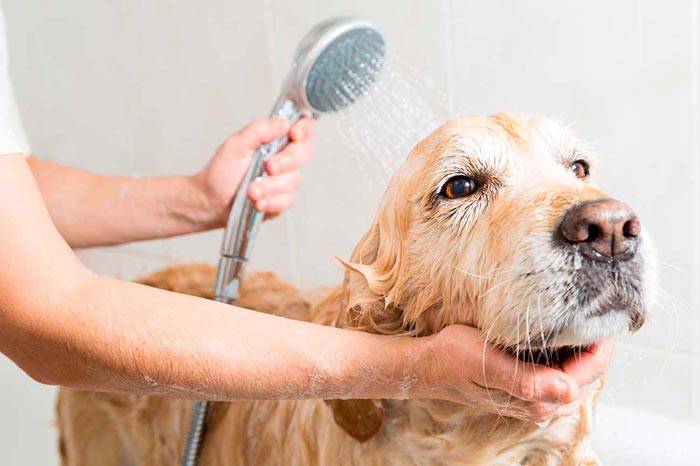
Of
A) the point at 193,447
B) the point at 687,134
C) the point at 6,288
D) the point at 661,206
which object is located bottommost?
the point at 193,447

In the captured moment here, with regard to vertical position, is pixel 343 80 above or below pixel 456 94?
above

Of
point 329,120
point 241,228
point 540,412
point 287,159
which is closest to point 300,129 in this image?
point 287,159

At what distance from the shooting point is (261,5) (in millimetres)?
2049

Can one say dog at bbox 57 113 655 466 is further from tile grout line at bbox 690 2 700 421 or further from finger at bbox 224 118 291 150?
tile grout line at bbox 690 2 700 421

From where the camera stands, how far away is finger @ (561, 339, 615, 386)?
3.11 ft

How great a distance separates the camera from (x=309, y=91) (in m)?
1.36

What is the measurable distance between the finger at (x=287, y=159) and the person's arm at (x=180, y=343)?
48 centimetres

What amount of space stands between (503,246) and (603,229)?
13 cm

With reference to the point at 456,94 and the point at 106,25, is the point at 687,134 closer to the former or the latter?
the point at 456,94

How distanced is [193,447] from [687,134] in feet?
3.11

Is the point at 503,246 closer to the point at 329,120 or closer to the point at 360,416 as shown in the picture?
the point at 360,416

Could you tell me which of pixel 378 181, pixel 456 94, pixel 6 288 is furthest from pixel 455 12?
pixel 6 288

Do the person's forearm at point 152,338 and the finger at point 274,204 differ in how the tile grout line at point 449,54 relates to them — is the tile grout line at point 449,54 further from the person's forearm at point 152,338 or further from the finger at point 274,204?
the person's forearm at point 152,338

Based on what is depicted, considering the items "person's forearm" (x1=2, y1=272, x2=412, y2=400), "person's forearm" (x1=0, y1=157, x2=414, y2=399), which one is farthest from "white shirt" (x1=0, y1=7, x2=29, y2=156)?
"person's forearm" (x1=2, y1=272, x2=412, y2=400)
